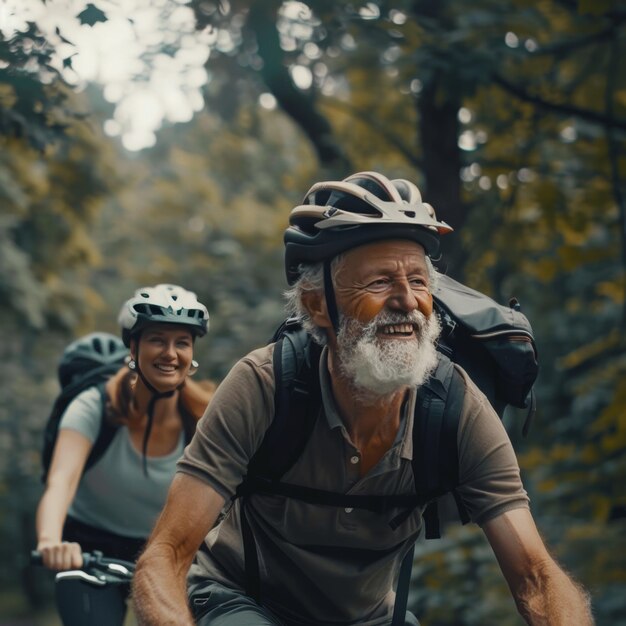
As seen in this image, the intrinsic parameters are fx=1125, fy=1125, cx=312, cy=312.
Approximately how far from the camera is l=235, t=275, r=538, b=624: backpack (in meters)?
3.20

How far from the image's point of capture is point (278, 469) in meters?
3.20

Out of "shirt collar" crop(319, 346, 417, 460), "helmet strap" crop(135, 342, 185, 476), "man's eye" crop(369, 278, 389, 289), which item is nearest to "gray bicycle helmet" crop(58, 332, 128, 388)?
"helmet strap" crop(135, 342, 185, 476)

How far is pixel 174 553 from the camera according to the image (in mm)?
3059

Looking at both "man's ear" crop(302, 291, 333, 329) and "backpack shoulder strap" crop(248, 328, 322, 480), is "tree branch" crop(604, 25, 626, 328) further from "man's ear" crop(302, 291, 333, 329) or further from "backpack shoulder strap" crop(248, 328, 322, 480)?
"backpack shoulder strap" crop(248, 328, 322, 480)

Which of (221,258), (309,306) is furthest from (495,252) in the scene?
(221,258)

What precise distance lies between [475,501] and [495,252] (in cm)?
676

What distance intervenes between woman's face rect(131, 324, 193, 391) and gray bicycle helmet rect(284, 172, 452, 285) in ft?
4.12

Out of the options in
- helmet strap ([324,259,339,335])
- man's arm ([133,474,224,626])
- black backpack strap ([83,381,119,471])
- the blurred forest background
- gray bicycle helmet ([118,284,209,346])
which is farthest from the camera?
the blurred forest background

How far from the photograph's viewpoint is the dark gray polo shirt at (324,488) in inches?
124

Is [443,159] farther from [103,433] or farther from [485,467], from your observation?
[485,467]

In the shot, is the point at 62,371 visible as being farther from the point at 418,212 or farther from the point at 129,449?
the point at 418,212

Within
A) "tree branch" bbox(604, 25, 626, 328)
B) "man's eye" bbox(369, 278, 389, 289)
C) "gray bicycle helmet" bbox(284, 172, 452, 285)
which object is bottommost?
"man's eye" bbox(369, 278, 389, 289)

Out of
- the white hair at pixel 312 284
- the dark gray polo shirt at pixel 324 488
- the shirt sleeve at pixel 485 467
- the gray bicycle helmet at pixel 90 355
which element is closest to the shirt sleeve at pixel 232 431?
the dark gray polo shirt at pixel 324 488

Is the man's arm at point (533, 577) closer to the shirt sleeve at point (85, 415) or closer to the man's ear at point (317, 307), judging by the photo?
the man's ear at point (317, 307)
